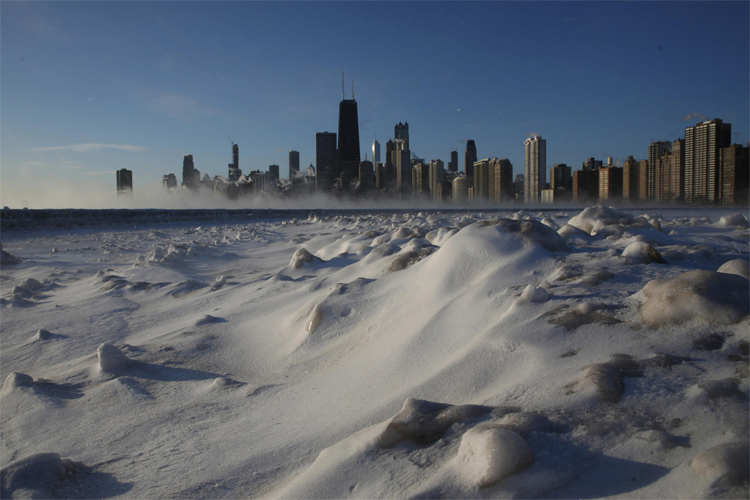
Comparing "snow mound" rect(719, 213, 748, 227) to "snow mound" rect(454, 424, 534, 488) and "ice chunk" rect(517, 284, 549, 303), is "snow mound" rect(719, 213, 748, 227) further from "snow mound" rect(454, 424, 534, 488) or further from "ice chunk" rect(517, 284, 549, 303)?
"snow mound" rect(454, 424, 534, 488)

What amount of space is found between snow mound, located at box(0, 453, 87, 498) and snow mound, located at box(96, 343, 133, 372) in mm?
740

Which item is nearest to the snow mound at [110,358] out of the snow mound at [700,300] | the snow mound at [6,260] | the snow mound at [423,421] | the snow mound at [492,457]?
the snow mound at [423,421]

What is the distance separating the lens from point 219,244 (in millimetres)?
6469

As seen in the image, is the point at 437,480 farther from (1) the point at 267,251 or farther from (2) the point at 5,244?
(2) the point at 5,244

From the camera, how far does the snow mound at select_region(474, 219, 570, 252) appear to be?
2000 millimetres

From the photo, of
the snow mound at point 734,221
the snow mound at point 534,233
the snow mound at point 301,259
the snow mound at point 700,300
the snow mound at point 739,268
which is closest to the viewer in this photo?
the snow mound at point 700,300

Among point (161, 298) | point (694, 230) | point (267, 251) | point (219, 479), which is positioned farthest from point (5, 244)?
point (694, 230)

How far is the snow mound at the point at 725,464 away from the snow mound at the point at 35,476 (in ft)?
4.50

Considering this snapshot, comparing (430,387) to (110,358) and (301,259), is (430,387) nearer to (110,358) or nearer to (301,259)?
(110,358)

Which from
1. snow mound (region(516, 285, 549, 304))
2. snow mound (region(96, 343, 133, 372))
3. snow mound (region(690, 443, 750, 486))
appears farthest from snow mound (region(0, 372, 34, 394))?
snow mound (region(690, 443, 750, 486))

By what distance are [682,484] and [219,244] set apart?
636 cm

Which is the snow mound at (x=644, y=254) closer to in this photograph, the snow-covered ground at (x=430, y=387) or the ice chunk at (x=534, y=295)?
the snow-covered ground at (x=430, y=387)

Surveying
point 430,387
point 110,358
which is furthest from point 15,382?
point 430,387

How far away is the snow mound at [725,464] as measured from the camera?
733 millimetres
